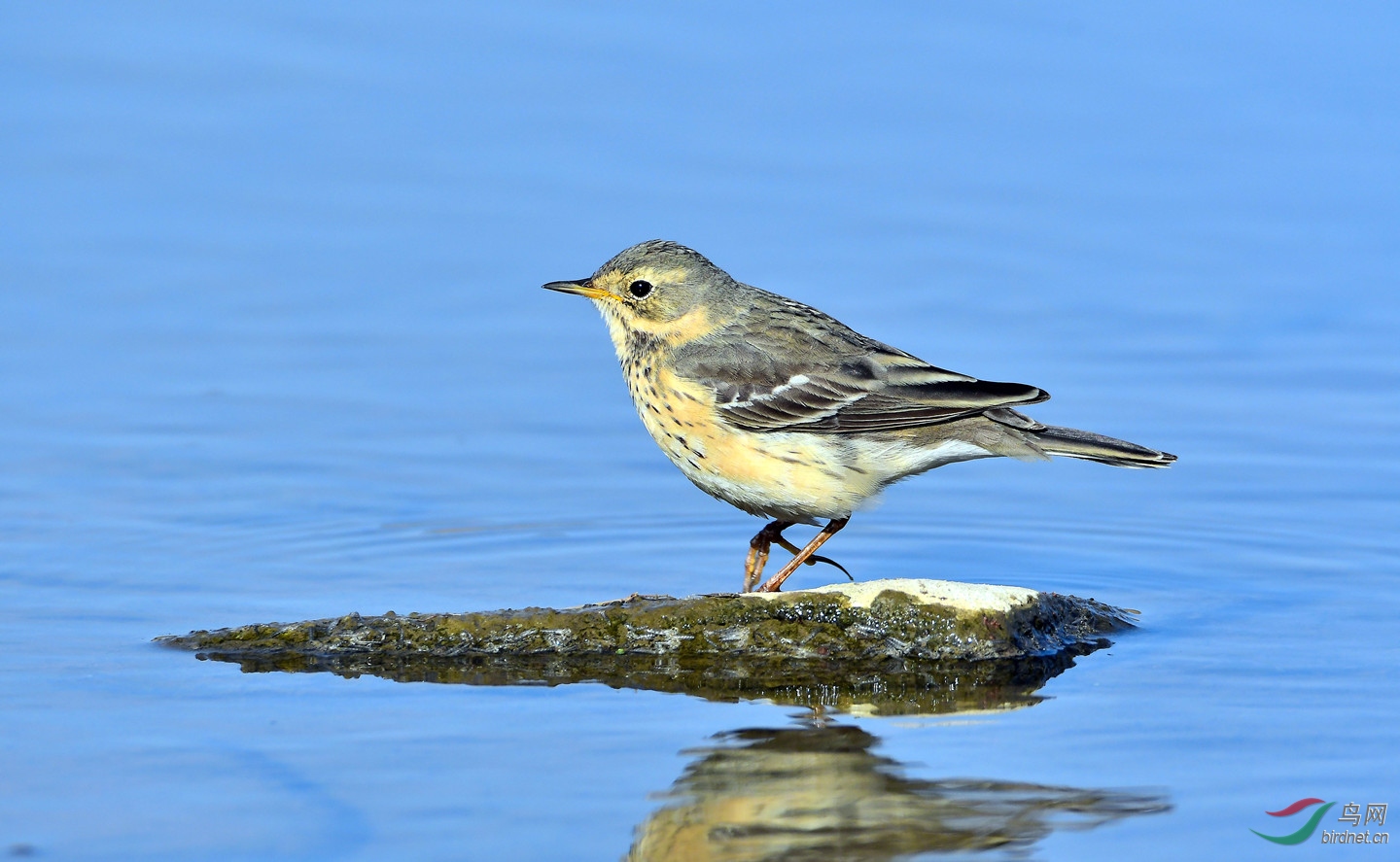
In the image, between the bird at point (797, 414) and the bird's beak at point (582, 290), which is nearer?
the bird at point (797, 414)

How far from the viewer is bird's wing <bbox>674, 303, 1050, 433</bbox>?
9562 millimetres

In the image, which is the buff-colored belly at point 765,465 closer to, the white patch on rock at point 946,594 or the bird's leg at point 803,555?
the bird's leg at point 803,555

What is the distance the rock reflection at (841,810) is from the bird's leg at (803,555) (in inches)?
98.0

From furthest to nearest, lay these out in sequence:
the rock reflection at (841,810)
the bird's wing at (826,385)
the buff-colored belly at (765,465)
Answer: the bird's wing at (826,385)
the buff-colored belly at (765,465)
the rock reflection at (841,810)

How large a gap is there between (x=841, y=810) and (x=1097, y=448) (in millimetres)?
3545

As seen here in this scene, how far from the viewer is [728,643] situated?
834cm

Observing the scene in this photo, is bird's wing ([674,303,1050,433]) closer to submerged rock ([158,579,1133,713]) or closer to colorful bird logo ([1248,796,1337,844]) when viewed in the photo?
submerged rock ([158,579,1133,713])

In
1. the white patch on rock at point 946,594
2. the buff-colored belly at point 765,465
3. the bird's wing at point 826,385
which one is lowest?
the white patch on rock at point 946,594

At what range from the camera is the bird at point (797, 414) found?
945cm

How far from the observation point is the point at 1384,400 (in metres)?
12.3

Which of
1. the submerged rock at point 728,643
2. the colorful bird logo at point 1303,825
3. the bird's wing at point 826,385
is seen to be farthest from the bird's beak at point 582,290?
the colorful bird logo at point 1303,825

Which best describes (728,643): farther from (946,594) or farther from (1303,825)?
(1303,825)

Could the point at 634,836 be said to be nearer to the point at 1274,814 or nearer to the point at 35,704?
the point at 1274,814

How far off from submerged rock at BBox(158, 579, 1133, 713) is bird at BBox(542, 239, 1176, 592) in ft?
3.42
